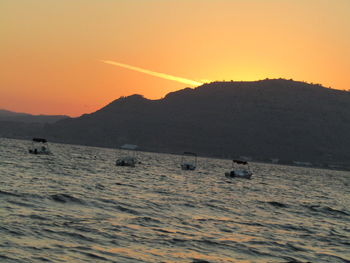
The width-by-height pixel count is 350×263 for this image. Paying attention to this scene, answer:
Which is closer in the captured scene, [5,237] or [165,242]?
[5,237]

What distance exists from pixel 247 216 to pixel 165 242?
60.7 ft

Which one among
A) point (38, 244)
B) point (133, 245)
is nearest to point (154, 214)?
point (133, 245)

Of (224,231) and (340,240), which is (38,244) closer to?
(224,231)

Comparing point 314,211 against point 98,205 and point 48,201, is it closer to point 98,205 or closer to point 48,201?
point 98,205

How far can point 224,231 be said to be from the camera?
38.8 m

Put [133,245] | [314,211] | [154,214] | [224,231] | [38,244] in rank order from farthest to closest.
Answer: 1. [314,211]
2. [154,214]
3. [224,231]
4. [133,245]
5. [38,244]

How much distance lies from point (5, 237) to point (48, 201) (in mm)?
16350

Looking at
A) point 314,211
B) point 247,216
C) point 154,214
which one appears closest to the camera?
point 154,214

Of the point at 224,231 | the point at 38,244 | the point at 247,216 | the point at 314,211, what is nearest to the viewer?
the point at 38,244

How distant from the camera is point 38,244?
2872cm

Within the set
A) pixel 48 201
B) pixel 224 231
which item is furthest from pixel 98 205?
pixel 224 231

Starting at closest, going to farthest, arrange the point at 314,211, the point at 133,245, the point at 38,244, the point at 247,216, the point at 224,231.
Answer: the point at 38,244 < the point at 133,245 < the point at 224,231 < the point at 247,216 < the point at 314,211

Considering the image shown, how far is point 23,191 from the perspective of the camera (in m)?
50.9

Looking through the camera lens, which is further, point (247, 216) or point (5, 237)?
point (247, 216)
